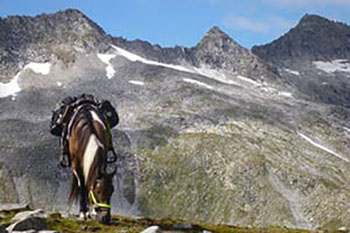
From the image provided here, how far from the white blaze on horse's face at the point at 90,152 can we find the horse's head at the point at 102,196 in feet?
4.35

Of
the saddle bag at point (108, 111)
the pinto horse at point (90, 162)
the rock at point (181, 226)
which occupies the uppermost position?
the saddle bag at point (108, 111)

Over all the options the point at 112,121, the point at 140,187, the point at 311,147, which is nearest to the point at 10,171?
the point at 140,187

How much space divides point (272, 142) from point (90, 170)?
173m

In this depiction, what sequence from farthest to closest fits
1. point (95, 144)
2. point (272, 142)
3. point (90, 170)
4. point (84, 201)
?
point (272, 142), point (84, 201), point (95, 144), point (90, 170)

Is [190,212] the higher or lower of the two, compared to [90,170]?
lower

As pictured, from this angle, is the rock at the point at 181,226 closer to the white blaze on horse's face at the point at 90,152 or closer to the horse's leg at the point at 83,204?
the horse's leg at the point at 83,204

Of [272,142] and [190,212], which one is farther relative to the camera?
[272,142]

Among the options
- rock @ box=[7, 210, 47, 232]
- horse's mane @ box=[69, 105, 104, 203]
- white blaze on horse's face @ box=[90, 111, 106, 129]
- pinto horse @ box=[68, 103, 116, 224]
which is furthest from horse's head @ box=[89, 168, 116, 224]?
rock @ box=[7, 210, 47, 232]

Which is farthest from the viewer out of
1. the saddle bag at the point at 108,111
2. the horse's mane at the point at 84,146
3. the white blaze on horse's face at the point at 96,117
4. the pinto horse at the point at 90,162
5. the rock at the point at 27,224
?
the saddle bag at the point at 108,111

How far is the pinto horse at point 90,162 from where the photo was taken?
19.5 metres

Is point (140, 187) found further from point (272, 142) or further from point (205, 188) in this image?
point (272, 142)

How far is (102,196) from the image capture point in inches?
763

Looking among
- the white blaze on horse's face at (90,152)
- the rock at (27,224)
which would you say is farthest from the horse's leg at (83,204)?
the white blaze on horse's face at (90,152)

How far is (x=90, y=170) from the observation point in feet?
68.5
